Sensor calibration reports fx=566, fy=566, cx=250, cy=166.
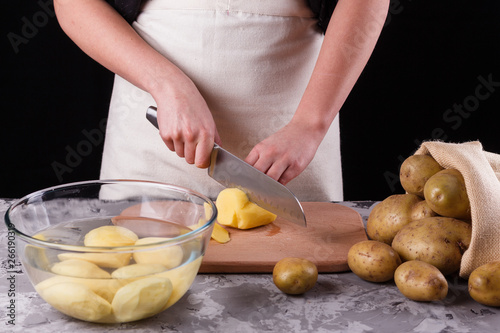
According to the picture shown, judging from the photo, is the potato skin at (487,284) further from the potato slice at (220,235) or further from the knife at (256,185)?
the potato slice at (220,235)

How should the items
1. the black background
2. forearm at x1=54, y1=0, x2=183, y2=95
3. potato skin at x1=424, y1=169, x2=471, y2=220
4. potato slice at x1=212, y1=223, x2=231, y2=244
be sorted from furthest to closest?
1. the black background
2. forearm at x1=54, y1=0, x2=183, y2=95
3. potato slice at x1=212, y1=223, x2=231, y2=244
4. potato skin at x1=424, y1=169, x2=471, y2=220

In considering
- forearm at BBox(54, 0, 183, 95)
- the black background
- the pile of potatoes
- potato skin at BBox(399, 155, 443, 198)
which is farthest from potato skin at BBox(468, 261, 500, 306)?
the black background

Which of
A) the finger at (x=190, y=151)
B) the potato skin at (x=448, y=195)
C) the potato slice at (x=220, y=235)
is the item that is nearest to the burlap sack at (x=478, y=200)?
the potato skin at (x=448, y=195)

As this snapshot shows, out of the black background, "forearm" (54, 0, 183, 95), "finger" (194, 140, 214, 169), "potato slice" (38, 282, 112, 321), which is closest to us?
"potato slice" (38, 282, 112, 321)

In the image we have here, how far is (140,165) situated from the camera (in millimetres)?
1798

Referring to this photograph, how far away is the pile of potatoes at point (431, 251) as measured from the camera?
1019mm

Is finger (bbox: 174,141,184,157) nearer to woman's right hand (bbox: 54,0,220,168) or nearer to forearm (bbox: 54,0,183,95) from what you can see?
woman's right hand (bbox: 54,0,220,168)

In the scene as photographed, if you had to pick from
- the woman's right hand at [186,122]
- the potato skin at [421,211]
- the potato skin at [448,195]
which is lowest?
the potato skin at [421,211]

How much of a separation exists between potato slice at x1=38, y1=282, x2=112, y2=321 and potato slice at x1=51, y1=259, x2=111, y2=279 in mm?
17

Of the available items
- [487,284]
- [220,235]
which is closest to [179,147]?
[220,235]

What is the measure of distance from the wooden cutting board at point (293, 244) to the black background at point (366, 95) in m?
1.42

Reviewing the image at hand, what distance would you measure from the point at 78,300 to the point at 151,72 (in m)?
0.80

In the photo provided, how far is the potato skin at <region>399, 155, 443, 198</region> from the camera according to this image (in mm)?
1220

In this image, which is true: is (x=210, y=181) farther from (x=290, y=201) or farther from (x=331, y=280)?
(x=331, y=280)
